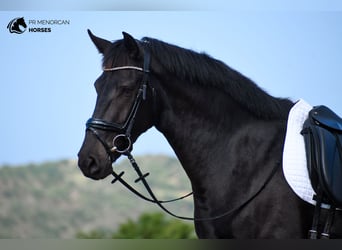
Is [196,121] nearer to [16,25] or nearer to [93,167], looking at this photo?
[93,167]

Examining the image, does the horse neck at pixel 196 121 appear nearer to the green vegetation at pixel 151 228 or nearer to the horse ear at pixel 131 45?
the horse ear at pixel 131 45

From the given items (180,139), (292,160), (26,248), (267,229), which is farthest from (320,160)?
(26,248)

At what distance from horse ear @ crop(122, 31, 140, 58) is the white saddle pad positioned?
0.87 metres

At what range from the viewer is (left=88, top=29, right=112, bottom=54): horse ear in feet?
8.49

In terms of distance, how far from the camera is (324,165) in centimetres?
222

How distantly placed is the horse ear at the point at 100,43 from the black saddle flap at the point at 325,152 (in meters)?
1.16

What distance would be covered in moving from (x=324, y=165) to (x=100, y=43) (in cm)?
136

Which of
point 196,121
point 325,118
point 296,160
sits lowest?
point 296,160

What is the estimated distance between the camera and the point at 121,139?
2348 mm

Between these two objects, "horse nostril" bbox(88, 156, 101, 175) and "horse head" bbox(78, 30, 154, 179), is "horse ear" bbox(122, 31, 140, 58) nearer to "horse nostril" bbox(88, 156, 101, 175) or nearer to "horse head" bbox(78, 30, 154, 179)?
"horse head" bbox(78, 30, 154, 179)

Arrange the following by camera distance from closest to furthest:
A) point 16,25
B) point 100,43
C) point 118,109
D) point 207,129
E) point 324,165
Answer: point 324,165 < point 118,109 < point 207,129 < point 100,43 < point 16,25

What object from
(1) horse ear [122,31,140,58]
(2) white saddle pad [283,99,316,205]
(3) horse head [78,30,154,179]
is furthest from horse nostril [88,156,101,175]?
(2) white saddle pad [283,99,316,205]

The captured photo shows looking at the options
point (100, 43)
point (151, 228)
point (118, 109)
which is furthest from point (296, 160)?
point (151, 228)

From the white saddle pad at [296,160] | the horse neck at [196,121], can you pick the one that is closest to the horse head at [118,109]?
the horse neck at [196,121]
